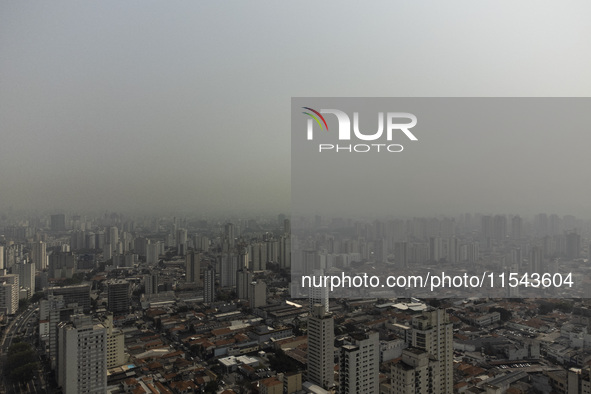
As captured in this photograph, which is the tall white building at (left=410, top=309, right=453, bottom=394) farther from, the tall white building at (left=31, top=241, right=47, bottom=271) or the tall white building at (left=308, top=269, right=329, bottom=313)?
the tall white building at (left=31, top=241, right=47, bottom=271)

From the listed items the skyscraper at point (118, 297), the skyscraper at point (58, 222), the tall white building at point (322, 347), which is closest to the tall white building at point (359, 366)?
the tall white building at point (322, 347)

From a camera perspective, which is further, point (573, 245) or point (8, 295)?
point (8, 295)

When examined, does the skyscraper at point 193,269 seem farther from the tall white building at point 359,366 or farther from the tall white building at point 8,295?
the tall white building at point 359,366

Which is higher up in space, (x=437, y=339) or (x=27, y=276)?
(x=437, y=339)

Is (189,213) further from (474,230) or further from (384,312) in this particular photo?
(474,230)

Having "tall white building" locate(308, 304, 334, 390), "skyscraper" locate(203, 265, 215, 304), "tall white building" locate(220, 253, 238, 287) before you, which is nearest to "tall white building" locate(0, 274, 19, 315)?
"skyscraper" locate(203, 265, 215, 304)

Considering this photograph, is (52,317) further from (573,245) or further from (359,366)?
(573,245)

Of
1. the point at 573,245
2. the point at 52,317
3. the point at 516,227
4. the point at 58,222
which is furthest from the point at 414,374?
the point at 58,222
